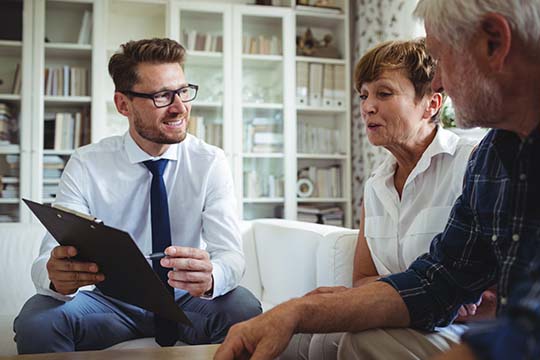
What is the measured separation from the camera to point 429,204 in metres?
1.41

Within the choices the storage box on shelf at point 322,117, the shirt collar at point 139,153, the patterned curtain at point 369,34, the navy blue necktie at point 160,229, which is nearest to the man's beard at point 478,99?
the navy blue necktie at point 160,229

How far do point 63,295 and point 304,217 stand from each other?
2.61 meters

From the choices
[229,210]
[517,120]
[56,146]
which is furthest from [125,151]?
[56,146]

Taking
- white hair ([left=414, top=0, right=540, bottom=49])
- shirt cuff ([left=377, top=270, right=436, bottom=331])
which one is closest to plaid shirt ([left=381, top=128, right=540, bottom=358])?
shirt cuff ([left=377, top=270, right=436, bottom=331])

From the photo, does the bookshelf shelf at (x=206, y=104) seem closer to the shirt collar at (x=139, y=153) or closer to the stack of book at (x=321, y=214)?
the stack of book at (x=321, y=214)

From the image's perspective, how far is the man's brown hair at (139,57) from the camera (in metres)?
1.84

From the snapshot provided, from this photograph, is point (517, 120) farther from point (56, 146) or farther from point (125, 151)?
point (56, 146)

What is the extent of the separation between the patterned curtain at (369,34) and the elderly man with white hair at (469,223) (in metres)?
2.68

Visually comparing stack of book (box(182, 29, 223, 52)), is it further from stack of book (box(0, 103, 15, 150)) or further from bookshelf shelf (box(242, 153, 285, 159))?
stack of book (box(0, 103, 15, 150))

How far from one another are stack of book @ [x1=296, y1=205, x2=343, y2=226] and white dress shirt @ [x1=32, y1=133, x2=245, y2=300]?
2.19 meters

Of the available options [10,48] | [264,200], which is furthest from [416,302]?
[10,48]

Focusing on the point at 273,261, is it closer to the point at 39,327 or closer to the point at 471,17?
the point at 39,327

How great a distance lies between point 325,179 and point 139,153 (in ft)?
7.99

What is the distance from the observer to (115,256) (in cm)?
111
